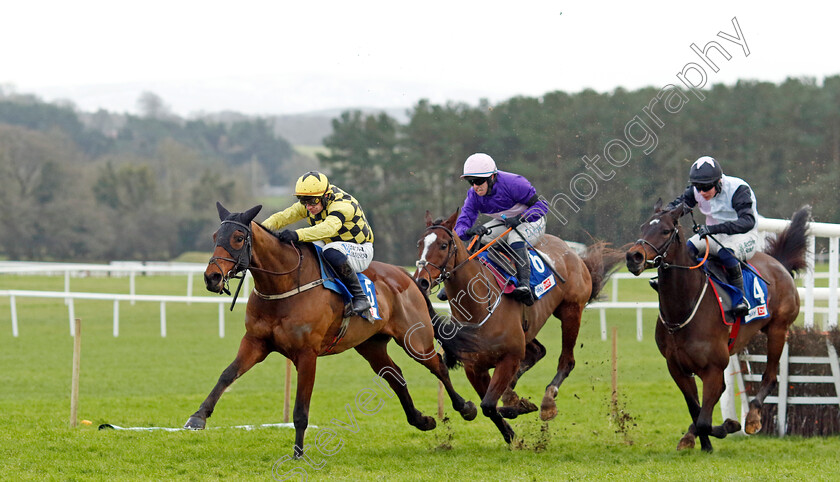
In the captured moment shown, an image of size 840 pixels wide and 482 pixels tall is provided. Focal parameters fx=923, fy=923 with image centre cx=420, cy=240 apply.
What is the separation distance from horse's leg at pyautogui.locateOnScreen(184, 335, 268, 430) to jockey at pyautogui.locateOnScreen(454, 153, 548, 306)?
2017 mm

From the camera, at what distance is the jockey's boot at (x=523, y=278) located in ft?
25.6

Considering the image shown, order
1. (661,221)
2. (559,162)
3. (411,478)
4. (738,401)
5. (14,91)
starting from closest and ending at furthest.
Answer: (411,478), (661,221), (738,401), (559,162), (14,91)

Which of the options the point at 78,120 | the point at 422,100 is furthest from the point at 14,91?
the point at 422,100

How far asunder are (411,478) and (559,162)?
13.6 metres

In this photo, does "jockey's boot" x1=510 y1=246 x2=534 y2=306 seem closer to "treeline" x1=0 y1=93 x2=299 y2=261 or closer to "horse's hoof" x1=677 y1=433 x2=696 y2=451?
"horse's hoof" x1=677 y1=433 x2=696 y2=451

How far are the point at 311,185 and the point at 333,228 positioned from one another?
0.38 meters

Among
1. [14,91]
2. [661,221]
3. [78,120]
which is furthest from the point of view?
[14,91]

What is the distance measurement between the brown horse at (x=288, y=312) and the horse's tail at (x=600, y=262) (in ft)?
7.32

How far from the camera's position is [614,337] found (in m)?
9.42

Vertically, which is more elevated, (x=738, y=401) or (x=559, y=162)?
(x=559, y=162)

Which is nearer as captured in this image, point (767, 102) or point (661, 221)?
point (661, 221)

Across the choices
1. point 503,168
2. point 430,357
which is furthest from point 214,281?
point 503,168

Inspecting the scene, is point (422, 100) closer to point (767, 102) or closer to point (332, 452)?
point (767, 102)

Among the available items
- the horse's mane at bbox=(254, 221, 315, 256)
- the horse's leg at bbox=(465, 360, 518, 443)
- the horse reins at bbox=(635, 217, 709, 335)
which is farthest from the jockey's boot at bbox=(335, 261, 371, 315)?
the horse reins at bbox=(635, 217, 709, 335)
